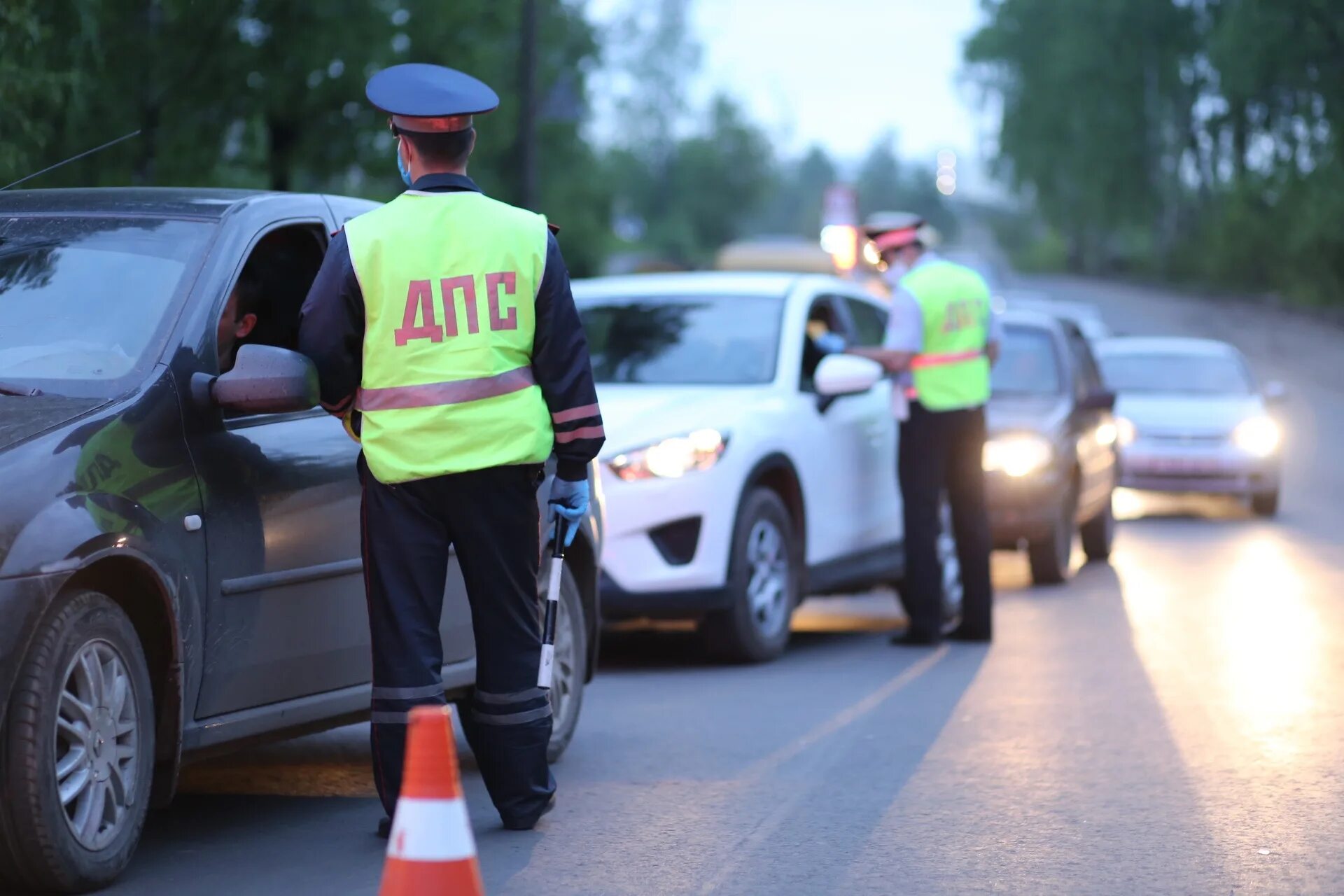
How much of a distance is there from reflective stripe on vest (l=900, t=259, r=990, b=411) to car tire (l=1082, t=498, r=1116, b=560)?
4.26m

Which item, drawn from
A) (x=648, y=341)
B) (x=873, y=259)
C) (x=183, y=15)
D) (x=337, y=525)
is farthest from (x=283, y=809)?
(x=183, y=15)

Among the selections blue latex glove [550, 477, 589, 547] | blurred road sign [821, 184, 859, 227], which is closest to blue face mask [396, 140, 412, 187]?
blue latex glove [550, 477, 589, 547]

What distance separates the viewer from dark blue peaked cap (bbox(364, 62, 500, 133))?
541 cm

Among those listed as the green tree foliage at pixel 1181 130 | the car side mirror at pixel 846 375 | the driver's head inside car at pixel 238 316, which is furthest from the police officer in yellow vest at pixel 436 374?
the green tree foliage at pixel 1181 130

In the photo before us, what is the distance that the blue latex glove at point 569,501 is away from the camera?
574 cm

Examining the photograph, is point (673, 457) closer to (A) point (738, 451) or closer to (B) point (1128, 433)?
(A) point (738, 451)

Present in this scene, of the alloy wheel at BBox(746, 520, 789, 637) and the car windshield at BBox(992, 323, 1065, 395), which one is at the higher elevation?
the car windshield at BBox(992, 323, 1065, 395)

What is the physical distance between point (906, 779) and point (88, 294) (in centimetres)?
283

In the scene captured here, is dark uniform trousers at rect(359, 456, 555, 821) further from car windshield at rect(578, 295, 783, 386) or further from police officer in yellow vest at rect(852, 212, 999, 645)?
police officer in yellow vest at rect(852, 212, 999, 645)

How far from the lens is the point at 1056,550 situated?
1312 cm

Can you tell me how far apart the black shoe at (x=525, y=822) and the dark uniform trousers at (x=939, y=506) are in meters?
4.68

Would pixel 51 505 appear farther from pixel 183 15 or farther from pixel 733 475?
pixel 183 15

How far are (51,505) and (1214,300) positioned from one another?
61640 millimetres

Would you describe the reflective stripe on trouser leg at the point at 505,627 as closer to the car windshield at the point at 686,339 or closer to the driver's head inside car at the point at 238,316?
the driver's head inside car at the point at 238,316
